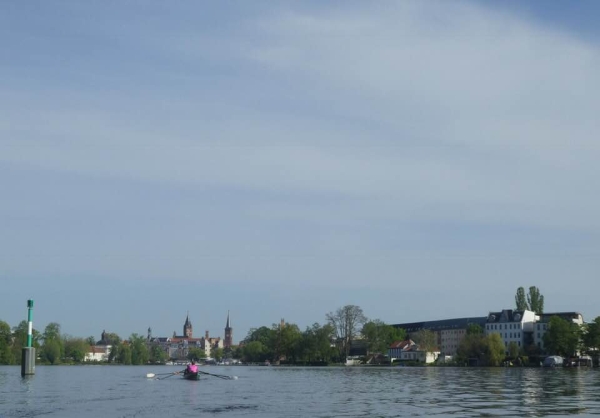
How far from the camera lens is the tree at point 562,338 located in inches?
6097

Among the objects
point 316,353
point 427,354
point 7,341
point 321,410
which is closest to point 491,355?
point 427,354

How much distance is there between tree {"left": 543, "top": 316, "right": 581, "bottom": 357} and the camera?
155 metres

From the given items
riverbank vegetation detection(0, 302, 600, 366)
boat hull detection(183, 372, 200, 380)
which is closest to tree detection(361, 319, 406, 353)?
riverbank vegetation detection(0, 302, 600, 366)

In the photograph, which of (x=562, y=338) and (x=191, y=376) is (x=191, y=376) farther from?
(x=562, y=338)

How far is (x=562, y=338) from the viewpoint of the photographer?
511ft

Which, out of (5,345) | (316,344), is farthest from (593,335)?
(5,345)

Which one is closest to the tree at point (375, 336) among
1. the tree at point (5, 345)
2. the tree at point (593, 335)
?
the tree at point (593, 335)

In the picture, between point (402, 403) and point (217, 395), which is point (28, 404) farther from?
point (402, 403)

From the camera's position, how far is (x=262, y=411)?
40469 millimetres

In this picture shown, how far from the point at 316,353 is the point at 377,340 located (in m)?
15.3

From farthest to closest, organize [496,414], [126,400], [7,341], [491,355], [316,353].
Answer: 1. [316,353]
2. [7,341]
3. [491,355]
4. [126,400]
5. [496,414]

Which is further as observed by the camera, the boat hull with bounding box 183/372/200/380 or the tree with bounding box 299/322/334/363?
the tree with bounding box 299/322/334/363

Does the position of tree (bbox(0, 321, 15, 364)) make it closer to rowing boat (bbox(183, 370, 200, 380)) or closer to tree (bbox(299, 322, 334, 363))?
tree (bbox(299, 322, 334, 363))

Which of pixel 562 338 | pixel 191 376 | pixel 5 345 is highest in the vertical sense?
pixel 5 345
